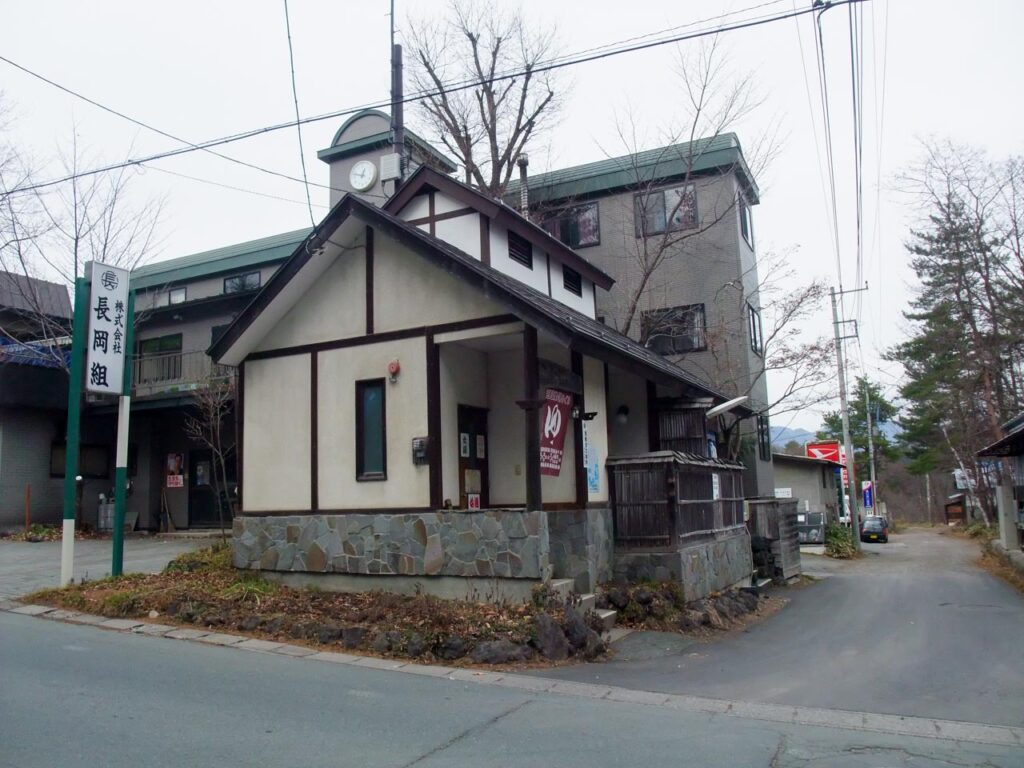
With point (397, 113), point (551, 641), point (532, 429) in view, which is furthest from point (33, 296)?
point (551, 641)

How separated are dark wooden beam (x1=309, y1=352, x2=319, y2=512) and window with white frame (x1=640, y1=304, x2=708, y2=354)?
13043 mm

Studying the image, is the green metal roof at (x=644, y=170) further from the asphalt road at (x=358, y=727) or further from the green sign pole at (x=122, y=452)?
the asphalt road at (x=358, y=727)

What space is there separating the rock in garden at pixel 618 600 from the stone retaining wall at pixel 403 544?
1.35 metres

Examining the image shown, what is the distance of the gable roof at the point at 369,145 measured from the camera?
24.9 meters

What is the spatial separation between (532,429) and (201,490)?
56.4 feet

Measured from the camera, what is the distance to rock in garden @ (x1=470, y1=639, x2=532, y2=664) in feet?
30.2

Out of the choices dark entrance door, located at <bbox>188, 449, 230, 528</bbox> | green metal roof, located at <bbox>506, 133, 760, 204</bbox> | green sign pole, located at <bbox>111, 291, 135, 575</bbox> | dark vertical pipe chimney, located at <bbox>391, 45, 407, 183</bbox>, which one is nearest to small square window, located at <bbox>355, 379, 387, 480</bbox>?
green sign pole, located at <bbox>111, 291, 135, 575</bbox>

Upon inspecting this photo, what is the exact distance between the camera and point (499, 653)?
923 cm

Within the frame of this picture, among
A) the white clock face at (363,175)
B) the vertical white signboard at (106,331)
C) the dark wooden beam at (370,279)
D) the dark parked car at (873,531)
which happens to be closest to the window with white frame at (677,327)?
the white clock face at (363,175)

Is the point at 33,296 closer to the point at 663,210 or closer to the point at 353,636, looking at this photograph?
the point at 353,636

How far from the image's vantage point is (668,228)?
2339 cm

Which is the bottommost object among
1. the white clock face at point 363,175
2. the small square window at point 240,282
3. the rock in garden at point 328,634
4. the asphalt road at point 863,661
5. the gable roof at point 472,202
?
the asphalt road at point 863,661

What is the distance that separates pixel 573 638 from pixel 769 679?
221 cm

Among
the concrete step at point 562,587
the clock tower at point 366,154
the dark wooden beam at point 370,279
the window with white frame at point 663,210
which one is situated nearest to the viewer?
the concrete step at point 562,587
